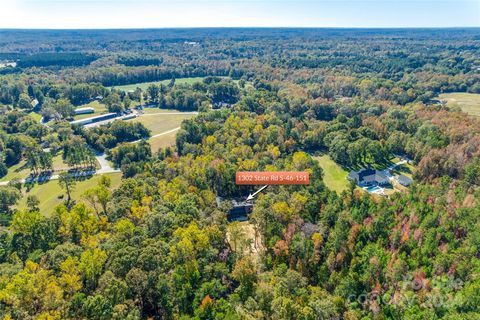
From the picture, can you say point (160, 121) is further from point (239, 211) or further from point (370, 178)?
point (370, 178)

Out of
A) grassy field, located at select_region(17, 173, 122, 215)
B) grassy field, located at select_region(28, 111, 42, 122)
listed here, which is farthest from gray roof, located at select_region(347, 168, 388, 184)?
grassy field, located at select_region(28, 111, 42, 122)

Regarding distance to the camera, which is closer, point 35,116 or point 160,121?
point 160,121

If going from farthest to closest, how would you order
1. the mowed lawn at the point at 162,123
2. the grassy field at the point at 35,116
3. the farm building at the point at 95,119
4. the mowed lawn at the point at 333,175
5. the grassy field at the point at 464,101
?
the grassy field at the point at 35,116 < the grassy field at the point at 464,101 < the farm building at the point at 95,119 < the mowed lawn at the point at 162,123 < the mowed lawn at the point at 333,175

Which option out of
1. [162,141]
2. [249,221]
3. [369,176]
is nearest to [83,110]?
[162,141]

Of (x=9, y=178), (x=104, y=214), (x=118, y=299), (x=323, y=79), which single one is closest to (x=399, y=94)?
(x=323, y=79)

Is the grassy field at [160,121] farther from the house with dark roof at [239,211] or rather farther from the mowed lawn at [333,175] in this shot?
the house with dark roof at [239,211]

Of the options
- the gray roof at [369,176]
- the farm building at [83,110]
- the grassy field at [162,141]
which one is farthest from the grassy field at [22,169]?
the gray roof at [369,176]

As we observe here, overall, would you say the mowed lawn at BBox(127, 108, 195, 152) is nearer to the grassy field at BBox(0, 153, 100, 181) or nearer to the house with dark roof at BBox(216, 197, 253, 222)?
the grassy field at BBox(0, 153, 100, 181)
